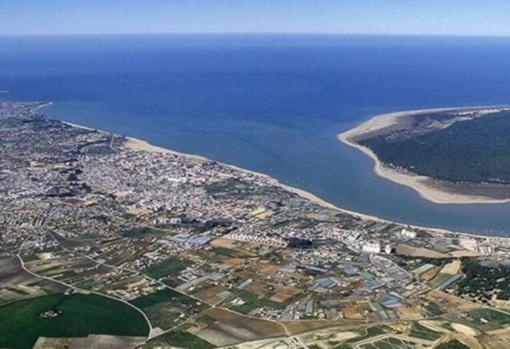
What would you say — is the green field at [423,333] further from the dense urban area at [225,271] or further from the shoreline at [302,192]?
the shoreline at [302,192]

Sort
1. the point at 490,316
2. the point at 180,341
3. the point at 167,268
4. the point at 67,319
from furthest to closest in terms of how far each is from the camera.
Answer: the point at 167,268 < the point at 490,316 < the point at 67,319 < the point at 180,341

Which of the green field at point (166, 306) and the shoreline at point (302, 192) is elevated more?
the shoreline at point (302, 192)

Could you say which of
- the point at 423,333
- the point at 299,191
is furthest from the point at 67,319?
the point at 299,191

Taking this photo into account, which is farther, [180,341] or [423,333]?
[423,333]

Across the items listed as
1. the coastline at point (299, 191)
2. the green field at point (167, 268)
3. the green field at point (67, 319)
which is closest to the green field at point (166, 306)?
the green field at point (67, 319)

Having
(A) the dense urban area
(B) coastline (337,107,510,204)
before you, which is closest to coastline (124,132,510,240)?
(A) the dense urban area

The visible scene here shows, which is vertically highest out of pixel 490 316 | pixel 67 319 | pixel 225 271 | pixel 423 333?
pixel 490 316

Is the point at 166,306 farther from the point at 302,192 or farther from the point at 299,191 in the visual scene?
the point at 299,191
